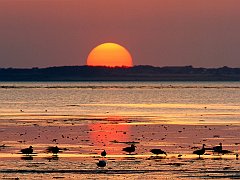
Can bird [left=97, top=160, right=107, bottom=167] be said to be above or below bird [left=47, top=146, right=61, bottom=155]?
below

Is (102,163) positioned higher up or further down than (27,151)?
further down

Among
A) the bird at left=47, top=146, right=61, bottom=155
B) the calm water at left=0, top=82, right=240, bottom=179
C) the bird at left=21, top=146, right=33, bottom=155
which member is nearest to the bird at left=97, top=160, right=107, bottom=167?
the calm water at left=0, top=82, right=240, bottom=179

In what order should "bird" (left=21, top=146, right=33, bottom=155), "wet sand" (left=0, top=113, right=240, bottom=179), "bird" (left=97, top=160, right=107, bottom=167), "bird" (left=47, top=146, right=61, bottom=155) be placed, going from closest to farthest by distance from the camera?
1. "wet sand" (left=0, top=113, right=240, bottom=179)
2. "bird" (left=97, top=160, right=107, bottom=167)
3. "bird" (left=21, top=146, right=33, bottom=155)
4. "bird" (left=47, top=146, right=61, bottom=155)

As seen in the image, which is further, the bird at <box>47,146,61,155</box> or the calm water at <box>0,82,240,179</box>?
the bird at <box>47,146,61,155</box>

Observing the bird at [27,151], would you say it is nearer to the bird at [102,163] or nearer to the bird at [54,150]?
the bird at [54,150]

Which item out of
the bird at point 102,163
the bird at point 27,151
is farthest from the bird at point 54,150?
the bird at point 102,163

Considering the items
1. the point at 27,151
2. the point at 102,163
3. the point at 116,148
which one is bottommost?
the point at 102,163

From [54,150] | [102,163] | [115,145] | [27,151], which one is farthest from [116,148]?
[102,163]

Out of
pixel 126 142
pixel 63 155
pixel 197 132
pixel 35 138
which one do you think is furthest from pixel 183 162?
pixel 197 132

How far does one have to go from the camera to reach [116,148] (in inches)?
1649

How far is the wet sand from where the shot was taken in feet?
105

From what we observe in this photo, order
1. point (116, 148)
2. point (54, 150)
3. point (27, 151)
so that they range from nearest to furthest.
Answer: point (27, 151) → point (54, 150) → point (116, 148)

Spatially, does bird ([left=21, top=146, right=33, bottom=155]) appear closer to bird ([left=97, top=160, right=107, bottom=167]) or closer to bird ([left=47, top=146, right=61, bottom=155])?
bird ([left=47, top=146, right=61, bottom=155])

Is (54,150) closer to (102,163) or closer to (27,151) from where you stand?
(27,151)
